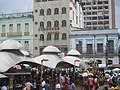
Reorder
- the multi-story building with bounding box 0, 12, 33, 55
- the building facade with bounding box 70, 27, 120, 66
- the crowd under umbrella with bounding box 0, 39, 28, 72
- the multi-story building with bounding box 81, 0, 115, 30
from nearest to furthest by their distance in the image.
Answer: the crowd under umbrella with bounding box 0, 39, 28, 72 → the building facade with bounding box 70, 27, 120, 66 → the multi-story building with bounding box 0, 12, 33, 55 → the multi-story building with bounding box 81, 0, 115, 30

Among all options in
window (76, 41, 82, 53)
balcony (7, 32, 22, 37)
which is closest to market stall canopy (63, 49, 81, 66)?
window (76, 41, 82, 53)

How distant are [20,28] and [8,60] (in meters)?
40.5

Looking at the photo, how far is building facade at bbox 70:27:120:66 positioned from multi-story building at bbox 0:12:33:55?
308 inches

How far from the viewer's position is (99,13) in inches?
4518

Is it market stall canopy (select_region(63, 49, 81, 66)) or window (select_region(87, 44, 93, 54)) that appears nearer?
market stall canopy (select_region(63, 49, 81, 66))

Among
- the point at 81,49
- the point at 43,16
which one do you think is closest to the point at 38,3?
the point at 43,16

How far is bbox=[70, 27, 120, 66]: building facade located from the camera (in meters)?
54.6

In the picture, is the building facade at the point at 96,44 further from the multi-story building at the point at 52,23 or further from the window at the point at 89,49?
the multi-story building at the point at 52,23

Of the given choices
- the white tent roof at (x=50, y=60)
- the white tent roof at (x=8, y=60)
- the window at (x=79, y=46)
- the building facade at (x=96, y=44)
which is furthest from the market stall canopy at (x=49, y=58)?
the window at (x=79, y=46)

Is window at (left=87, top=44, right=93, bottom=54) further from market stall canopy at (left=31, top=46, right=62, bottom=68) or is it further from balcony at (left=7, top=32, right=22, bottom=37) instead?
market stall canopy at (left=31, top=46, right=62, bottom=68)

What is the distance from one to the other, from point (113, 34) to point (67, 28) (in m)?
8.32

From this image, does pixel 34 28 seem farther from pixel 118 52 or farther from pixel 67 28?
pixel 118 52

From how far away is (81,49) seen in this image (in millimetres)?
55938

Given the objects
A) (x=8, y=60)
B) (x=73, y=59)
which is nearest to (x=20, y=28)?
(x=73, y=59)
